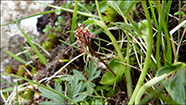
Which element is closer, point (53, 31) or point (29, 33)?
point (53, 31)

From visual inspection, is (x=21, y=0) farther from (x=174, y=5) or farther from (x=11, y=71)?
(x=174, y=5)

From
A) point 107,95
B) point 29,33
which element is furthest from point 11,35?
point 107,95

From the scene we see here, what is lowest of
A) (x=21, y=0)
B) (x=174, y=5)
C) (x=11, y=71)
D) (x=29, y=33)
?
(x=174, y=5)

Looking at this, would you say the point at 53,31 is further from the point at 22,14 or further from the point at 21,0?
the point at 21,0

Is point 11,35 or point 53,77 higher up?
point 11,35

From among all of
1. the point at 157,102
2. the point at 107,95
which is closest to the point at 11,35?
the point at 107,95

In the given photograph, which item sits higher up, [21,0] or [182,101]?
[21,0]

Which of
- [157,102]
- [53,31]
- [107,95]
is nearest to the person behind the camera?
[157,102]

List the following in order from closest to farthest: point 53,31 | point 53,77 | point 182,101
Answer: point 182,101 < point 53,77 < point 53,31

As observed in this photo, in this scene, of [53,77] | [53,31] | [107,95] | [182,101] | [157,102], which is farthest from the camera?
[53,31]
